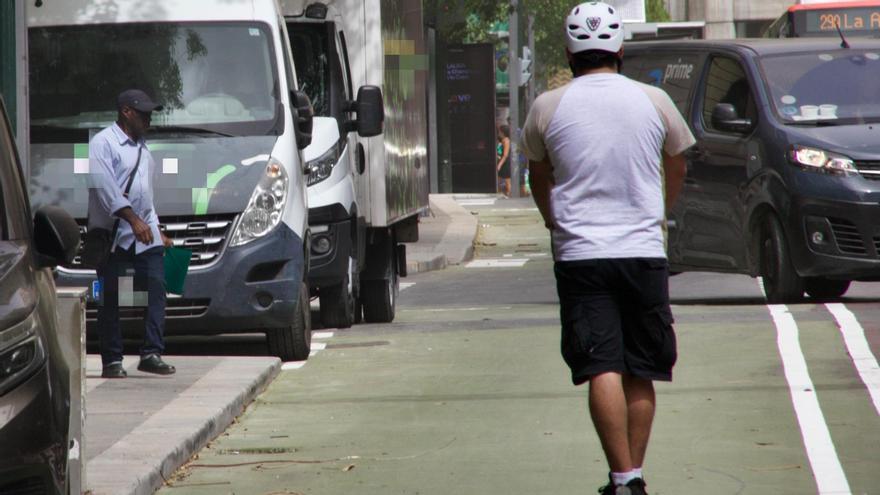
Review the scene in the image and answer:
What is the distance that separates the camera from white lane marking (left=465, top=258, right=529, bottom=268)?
24672mm

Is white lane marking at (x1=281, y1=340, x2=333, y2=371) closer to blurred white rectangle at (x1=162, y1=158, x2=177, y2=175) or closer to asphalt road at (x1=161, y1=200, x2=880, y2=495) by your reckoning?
asphalt road at (x1=161, y1=200, x2=880, y2=495)

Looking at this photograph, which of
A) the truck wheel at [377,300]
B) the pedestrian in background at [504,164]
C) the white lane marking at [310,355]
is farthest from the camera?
the pedestrian in background at [504,164]

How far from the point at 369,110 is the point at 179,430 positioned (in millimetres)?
5332

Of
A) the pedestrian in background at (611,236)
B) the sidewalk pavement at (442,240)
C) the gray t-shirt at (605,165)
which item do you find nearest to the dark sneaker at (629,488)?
the pedestrian in background at (611,236)

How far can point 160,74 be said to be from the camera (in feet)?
41.7

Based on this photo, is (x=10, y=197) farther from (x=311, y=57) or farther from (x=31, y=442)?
(x=311, y=57)

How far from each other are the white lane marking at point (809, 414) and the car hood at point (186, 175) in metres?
3.36

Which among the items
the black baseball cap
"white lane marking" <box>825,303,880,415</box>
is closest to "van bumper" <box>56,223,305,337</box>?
the black baseball cap

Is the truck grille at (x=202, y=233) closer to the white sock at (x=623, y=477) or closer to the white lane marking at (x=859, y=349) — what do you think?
the white lane marking at (x=859, y=349)

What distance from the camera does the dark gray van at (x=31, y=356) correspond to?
557 cm

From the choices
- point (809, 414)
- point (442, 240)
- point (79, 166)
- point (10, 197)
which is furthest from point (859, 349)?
point (442, 240)

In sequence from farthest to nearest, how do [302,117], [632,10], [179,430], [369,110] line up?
[632,10], [369,110], [302,117], [179,430]

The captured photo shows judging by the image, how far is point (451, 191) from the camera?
4481 centimetres

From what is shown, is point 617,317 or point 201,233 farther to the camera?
point 201,233
